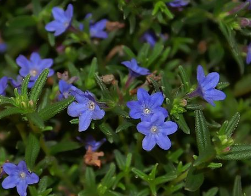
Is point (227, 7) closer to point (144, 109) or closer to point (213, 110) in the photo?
point (213, 110)

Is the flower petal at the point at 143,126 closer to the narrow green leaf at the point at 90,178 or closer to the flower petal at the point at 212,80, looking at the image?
the flower petal at the point at 212,80

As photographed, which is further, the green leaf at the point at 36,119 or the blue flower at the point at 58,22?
the blue flower at the point at 58,22

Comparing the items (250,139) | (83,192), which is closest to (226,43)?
(250,139)

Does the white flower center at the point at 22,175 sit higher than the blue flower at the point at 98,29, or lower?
lower

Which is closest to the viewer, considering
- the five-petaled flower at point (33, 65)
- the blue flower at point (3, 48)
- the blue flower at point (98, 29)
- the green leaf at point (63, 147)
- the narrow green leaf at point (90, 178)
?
the narrow green leaf at point (90, 178)

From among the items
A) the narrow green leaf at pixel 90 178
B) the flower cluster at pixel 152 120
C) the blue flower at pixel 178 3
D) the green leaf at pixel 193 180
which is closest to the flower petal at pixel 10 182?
the narrow green leaf at pixel 90 178
